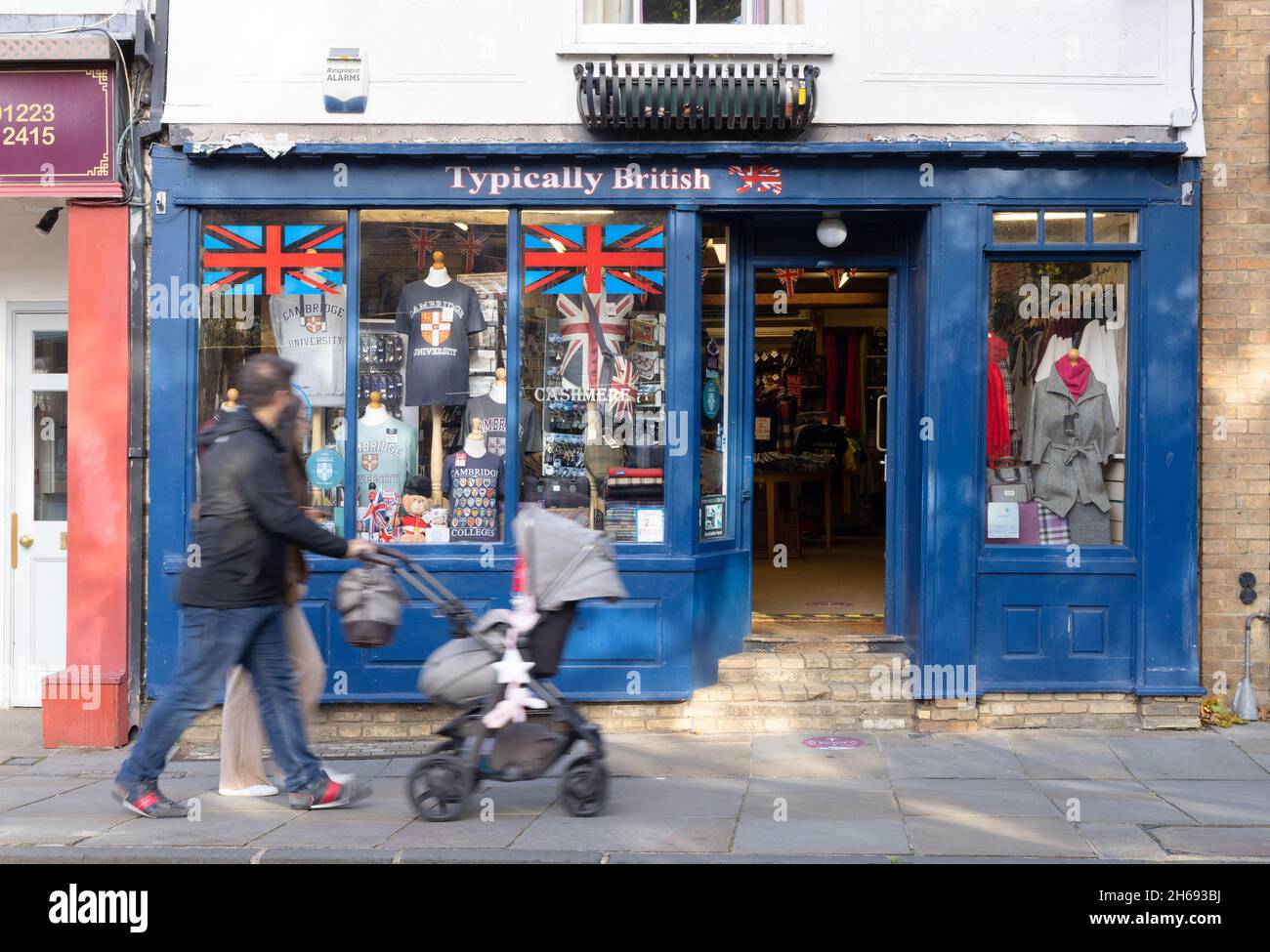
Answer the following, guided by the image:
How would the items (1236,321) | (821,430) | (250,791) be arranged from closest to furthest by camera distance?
1. (250,791)
2. (1236,321)
3. (821,430)

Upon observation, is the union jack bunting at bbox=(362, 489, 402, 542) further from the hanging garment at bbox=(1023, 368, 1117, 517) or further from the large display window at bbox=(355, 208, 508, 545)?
the hanging garment at bbox=(1023, 368, 1117, 517)

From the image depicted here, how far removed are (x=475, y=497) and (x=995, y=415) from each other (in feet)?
12.1

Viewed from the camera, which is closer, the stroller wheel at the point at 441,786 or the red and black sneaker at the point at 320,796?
the stroller wheel at the point at 441,786

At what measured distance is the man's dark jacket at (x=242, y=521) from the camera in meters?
6.35

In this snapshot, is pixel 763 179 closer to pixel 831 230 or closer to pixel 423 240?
pixel 831 230

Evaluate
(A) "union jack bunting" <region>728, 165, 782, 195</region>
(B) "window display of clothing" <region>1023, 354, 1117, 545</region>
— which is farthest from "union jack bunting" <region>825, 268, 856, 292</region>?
(B) "window display of clothing" <region>1023, 354, 1117, 545</region>

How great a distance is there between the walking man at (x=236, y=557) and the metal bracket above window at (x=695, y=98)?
3128 millimetres

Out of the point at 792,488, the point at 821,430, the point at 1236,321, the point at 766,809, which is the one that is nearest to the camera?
the point at 766,809

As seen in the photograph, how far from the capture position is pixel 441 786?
6.53 meters

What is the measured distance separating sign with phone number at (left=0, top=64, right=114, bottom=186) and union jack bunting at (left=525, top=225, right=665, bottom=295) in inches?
116

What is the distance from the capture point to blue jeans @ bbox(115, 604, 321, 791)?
642 cm

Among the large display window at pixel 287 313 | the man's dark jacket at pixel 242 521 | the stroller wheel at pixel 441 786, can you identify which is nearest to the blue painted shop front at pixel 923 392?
the large display window at pixel 287 313

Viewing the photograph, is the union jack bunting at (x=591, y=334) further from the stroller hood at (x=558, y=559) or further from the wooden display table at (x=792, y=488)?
the wooden display table at (x=792, y=488)

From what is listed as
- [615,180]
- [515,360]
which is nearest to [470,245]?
[515,360]
